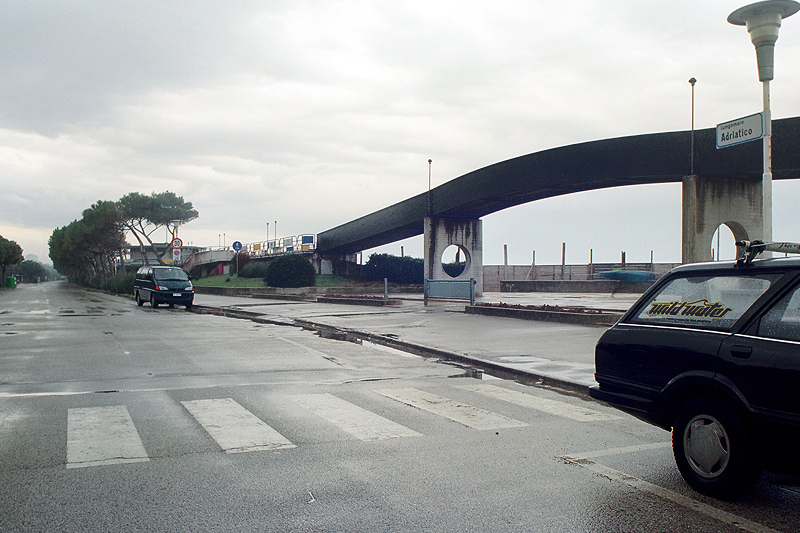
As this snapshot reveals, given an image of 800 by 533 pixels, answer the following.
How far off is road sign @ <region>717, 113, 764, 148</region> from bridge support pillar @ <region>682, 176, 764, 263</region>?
13.1 metres

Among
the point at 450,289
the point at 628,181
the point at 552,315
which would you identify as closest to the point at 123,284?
the point at 450,289

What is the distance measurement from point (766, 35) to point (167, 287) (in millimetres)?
25175

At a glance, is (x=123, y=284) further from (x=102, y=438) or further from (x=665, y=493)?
(x=665, y=493)

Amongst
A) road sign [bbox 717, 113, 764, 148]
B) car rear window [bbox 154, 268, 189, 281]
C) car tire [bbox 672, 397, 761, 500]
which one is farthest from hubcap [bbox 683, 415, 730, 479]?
car rear window [bbox 154, 268, 189, 281]

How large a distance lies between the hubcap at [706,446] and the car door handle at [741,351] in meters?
0.44

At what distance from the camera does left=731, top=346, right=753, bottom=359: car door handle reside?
13.5 ft

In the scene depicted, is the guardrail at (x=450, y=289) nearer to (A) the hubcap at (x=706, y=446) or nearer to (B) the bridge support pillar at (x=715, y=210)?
(B) the bridge support pillar at (x=715, y=210)

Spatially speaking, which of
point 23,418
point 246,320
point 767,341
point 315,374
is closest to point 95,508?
point 23,418

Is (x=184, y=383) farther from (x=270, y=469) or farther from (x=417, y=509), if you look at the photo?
(x=417, y=509)

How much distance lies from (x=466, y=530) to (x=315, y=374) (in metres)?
6.46

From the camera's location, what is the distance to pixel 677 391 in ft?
15.0

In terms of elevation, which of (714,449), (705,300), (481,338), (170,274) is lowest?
(481,338)

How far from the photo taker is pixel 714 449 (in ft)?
14.2

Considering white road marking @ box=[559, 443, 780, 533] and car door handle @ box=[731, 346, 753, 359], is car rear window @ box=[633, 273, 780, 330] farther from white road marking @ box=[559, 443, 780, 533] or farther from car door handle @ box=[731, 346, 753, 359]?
white road marking @ box=[559, 443, 780, 533]
